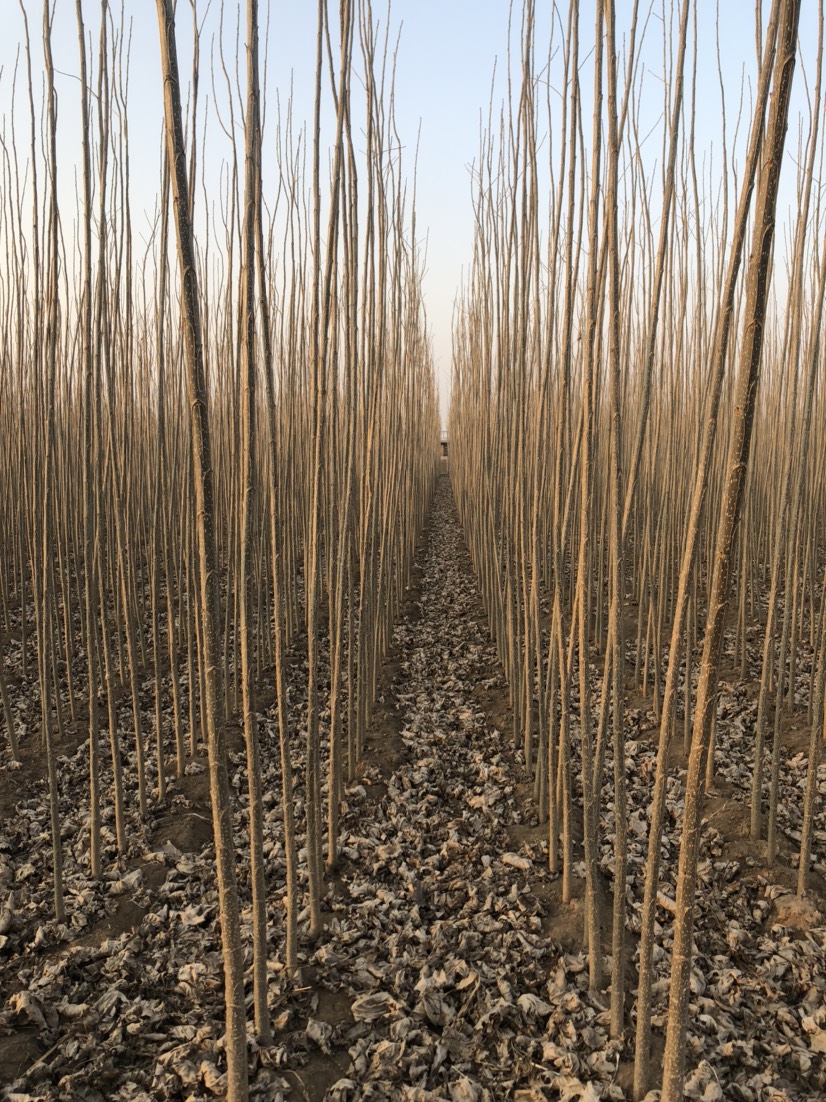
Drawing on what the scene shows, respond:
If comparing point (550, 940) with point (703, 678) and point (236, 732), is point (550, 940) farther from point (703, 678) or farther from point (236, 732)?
point (236, 732)

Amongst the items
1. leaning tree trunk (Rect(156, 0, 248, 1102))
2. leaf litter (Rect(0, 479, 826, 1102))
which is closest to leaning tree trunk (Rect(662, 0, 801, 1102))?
leaf litter (Rect(0, 479, 826, 1102))

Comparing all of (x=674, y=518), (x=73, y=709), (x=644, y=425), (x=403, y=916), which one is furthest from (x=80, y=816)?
(x=674, y=518)

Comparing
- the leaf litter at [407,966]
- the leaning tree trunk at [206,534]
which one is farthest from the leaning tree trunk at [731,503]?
the leaning tree trunk at [206,534]

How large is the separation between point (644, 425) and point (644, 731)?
4.33 feet

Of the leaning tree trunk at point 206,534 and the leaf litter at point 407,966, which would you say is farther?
the leaf litter at point 407,966

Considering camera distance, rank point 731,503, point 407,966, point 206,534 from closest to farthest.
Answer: point 731,503, point 206,534, point 407,966

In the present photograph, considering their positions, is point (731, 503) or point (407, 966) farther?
point (407, 966)

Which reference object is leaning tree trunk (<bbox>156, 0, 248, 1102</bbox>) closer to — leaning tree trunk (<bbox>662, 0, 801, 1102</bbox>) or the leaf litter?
the leaf litter

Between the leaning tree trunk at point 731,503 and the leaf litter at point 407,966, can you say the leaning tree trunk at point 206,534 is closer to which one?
the leaf litter at point 407,966

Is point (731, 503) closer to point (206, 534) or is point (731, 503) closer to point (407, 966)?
point (206, 534)

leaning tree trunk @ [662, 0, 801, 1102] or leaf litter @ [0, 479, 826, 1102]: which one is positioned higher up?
leaning tree trunk @ [662, 0, 801, 1102]

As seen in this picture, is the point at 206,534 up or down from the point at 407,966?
up

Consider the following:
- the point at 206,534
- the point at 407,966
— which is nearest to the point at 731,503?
the point at 206,534

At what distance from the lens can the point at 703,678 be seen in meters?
0.65
